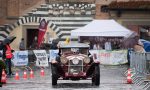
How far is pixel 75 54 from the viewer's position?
26859 millimetres

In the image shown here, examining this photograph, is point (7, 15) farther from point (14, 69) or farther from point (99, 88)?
point (99, 88)

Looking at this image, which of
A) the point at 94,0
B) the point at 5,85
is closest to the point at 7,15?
the point at 94,0

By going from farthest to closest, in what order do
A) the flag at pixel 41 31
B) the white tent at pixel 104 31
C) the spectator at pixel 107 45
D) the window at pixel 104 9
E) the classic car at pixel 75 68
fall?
the window at pixel 104 9
the flag at pixel 41 31
the spectator at pixel 107 45
the white tent at pixel 104 31
the classic car at pixel 75 68

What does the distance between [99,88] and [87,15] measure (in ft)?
Result: 94.3

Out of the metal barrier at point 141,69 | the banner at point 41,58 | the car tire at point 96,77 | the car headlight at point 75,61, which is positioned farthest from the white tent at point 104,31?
the car tire at point 96,77

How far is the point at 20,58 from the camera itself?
139 ft

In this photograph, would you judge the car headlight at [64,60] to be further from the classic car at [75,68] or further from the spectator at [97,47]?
the spectator at [97,47]

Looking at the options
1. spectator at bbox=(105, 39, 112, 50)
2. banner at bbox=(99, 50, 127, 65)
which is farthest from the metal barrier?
spectator at bbox=(105, 39, 112, 50)

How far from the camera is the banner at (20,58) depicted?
41.7 meters

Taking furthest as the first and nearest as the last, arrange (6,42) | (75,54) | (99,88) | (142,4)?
(142,4) < (6,42) < (75,54) < (99,88)

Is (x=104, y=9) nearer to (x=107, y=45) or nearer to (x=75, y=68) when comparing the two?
(x=107, y=45)

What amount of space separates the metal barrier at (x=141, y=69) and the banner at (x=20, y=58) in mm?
12590

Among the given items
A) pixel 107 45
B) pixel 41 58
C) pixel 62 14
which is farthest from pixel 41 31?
pixel 41 58

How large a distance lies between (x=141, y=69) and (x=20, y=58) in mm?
16249
